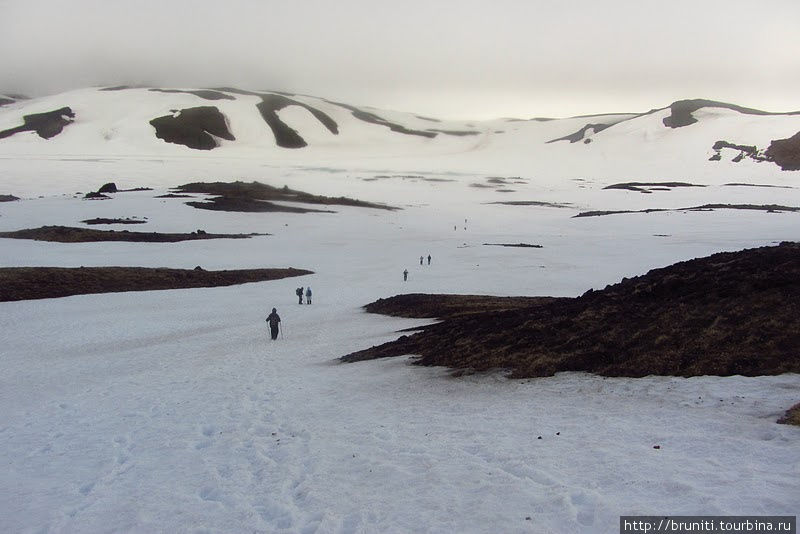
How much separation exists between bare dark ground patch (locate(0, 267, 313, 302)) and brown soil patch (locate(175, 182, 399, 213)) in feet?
125

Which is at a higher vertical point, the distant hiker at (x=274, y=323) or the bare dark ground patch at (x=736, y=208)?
the bare dark ground patch at (x=736, y=208)

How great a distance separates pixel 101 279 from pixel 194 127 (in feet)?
445

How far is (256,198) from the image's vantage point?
85.6 m

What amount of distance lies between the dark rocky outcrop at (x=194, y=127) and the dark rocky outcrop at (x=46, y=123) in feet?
71.2

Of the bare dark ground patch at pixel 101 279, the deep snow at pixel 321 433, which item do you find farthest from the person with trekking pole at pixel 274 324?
the bare dark ground patch at pixel 101 279

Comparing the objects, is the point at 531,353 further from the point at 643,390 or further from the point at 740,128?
the point at 740,128

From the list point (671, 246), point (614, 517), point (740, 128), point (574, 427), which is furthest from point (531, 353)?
point (740, 128)

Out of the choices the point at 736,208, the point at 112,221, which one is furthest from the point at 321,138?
the point at 736,208

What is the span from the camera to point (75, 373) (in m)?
16.7

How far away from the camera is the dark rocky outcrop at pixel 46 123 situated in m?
145

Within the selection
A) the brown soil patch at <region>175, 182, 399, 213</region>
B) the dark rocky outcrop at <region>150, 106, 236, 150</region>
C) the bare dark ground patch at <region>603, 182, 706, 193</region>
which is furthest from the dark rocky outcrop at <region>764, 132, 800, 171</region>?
the dark rocky outcrop at <region>150, 106, 236, 150</region>

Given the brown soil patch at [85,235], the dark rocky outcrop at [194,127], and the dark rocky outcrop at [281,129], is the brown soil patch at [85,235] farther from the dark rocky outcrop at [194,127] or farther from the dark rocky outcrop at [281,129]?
the dark rocky outcrop at [281,129]

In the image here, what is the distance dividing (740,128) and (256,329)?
458ft

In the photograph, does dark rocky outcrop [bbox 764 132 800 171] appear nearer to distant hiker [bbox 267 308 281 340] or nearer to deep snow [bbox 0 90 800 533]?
deep snow [bbox 0 90 800 533]
